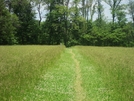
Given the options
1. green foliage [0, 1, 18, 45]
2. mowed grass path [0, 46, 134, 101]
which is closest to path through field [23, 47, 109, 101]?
mowed grass path [0, 46, 134, 101]

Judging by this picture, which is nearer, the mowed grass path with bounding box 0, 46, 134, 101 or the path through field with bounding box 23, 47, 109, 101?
the mowed grass path with bounding box 0, 46, 134, 101

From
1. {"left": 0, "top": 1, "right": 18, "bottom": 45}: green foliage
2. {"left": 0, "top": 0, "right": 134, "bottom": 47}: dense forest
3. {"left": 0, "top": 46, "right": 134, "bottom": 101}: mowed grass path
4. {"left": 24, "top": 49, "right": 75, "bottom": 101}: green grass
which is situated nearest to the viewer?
{"left": 0, "top": 46, "right": 134, "bottom": 101}: mowed grass path

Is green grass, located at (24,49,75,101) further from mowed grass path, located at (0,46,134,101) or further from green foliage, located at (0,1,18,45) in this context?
green foliage, located at (0,1,18,45)

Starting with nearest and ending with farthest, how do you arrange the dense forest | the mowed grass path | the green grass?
the mowed grass path, the green grass, the dense forest

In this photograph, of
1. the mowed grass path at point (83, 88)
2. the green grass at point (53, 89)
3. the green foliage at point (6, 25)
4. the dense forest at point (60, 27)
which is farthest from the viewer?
the dense forest at point (60, 27)

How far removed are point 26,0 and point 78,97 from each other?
59.5 metres

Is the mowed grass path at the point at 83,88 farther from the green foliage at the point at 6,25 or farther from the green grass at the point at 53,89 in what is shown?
the green foliage at the point at 6,25

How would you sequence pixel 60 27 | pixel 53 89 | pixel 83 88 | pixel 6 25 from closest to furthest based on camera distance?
1. pixel 53 89
2. pixel 83 88
3. pixel 6 25
4. pixel 60 27

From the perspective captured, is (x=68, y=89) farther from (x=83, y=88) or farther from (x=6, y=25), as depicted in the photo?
(x=6, y=25)

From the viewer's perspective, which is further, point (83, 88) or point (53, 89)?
point (83, 88)

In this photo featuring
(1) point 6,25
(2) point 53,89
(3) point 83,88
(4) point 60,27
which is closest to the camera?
(2) point 53,89

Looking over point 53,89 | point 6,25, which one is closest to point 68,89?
Result: point 53,89

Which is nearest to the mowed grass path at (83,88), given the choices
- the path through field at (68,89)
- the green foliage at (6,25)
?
the path through field at (68,89)

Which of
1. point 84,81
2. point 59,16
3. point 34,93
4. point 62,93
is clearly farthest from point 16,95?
point 59,16
